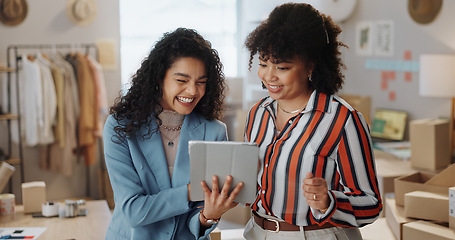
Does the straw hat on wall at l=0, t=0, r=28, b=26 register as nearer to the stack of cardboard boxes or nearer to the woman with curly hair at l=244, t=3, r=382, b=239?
the stack of cardboard boxes

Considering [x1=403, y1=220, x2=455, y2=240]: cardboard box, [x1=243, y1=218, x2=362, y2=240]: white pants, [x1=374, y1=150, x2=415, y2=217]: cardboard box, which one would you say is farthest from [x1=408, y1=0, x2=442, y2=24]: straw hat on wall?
[x1=243, y1=218, x2=362, y2=240]: white pants

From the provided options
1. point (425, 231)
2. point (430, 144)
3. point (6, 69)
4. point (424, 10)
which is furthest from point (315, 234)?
point (6, 69)

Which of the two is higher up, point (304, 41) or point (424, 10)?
point (424, 10)

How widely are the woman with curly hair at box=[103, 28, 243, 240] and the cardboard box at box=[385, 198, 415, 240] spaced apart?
112 cm

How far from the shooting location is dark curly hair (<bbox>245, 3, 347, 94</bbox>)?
1.60 metres

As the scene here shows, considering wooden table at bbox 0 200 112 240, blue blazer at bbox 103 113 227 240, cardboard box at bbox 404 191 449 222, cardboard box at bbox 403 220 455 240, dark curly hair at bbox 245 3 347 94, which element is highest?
dark curly hair at bbox 245 3 347 94

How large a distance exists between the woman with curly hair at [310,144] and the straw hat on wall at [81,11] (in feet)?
13.4

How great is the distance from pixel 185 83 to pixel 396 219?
1.34 m

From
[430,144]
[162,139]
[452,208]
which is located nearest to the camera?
[162,139]

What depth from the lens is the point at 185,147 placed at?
166 centimetres

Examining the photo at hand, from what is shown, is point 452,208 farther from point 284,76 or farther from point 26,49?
point 26,49

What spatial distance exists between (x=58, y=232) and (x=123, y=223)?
1.11m

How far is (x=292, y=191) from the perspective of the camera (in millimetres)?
1639

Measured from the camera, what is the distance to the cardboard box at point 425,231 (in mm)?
2193
